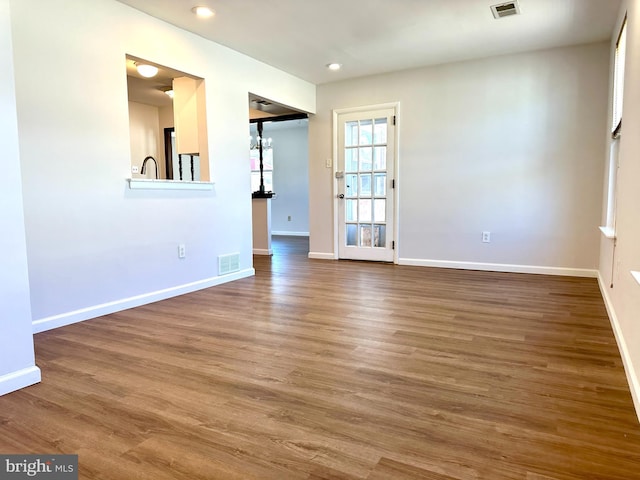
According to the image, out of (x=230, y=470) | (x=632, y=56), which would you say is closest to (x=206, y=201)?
(x=230, y=470)

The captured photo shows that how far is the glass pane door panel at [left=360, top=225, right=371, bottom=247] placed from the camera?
223 inches

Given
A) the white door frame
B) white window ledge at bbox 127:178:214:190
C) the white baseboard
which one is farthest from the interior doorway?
white window ledge at bbox 127:178:214:190

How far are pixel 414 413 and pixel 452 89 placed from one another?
4.24 m

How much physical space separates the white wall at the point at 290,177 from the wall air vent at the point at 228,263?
552 cm

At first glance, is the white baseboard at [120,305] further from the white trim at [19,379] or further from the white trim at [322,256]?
the white trim at [322,256]

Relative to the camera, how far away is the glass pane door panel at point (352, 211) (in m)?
5.71

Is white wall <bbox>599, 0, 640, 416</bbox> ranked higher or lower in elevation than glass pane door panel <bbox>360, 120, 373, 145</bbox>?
lower

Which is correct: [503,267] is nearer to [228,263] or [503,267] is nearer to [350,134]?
[350,134]

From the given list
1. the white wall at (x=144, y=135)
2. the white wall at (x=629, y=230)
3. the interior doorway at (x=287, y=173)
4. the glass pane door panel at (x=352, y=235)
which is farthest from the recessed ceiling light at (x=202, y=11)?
the interior doorway at (x=287, y=173)

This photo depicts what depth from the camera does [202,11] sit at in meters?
3.43

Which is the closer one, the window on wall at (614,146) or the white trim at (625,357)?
the white trim at (625,357)

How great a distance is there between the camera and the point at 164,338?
2.66 m

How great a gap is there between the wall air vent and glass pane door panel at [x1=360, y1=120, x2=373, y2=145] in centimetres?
227

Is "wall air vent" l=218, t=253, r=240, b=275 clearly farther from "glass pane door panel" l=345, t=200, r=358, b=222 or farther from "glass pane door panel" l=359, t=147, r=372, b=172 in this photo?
"glass pane door panel" l=359, t=147, r=372, b=172
